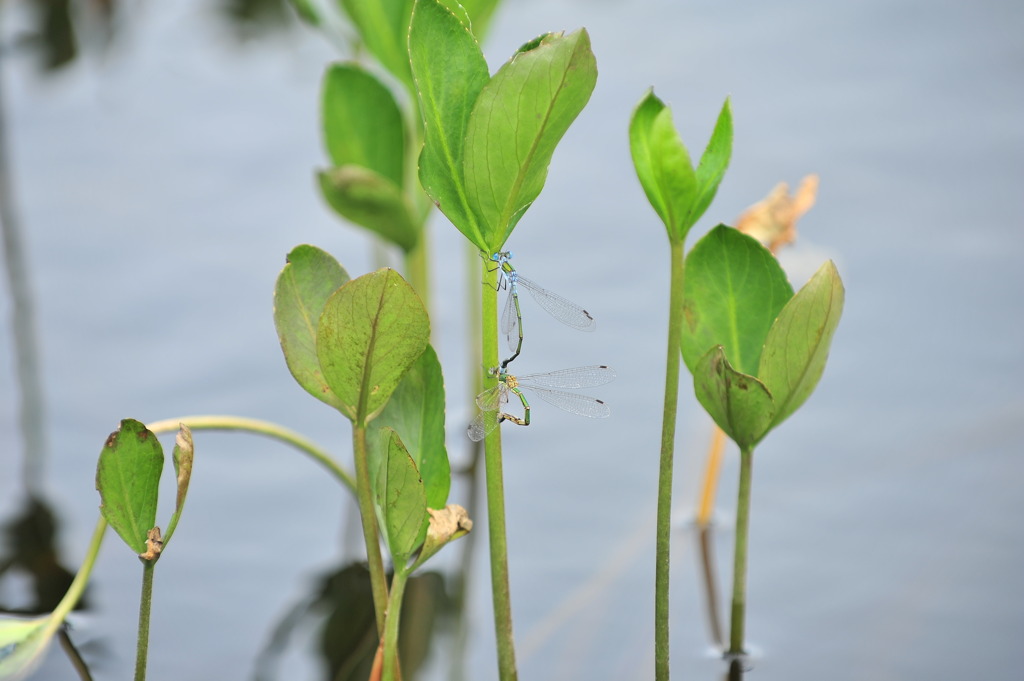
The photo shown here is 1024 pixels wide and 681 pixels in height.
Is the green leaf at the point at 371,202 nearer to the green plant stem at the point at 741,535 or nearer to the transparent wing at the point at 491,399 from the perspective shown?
the transparent wing at the point at 491,399

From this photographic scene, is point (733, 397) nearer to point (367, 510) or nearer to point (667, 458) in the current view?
point (667, 458)

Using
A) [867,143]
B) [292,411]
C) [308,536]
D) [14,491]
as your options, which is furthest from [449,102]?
[867,143]

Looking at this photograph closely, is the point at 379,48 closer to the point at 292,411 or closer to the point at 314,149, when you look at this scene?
the point at 292,411

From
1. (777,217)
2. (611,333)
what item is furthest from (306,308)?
(611,333)

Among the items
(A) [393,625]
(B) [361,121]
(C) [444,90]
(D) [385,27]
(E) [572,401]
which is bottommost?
(A) [393,625]

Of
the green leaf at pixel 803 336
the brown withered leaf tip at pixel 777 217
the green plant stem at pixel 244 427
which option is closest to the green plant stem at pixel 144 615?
the green plant stem at pixel 244 427

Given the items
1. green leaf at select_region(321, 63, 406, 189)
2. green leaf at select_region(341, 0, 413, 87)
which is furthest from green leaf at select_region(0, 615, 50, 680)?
green leaf at select_region(341, 0, 413, 87)

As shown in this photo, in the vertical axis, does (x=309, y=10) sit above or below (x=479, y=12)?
above
